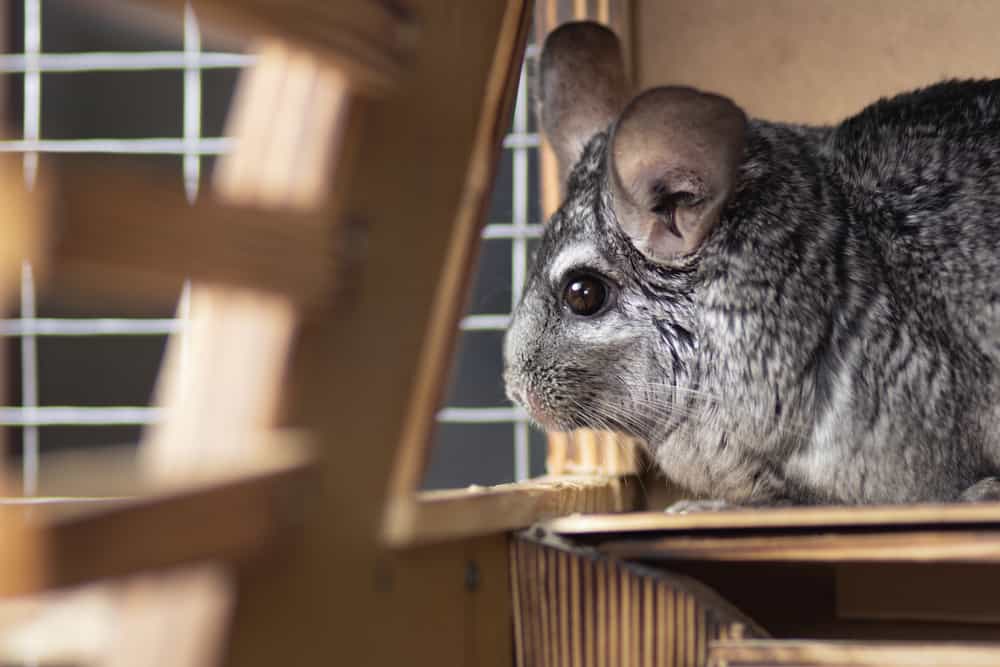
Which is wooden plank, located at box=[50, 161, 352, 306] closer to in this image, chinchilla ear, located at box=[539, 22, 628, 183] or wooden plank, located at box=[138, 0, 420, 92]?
wooden plank, located at box=[138, 0, 420, 92]

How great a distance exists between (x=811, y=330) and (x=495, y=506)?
0.44 meters

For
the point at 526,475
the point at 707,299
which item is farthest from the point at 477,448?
the point at 707,299

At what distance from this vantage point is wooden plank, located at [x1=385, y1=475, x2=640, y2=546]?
0.67 m

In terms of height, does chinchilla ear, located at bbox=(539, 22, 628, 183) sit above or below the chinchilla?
above

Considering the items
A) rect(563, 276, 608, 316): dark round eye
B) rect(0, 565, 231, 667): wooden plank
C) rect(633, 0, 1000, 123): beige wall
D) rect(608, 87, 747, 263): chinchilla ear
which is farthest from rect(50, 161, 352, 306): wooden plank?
rect(633, 0, 1000, 123): beige wall

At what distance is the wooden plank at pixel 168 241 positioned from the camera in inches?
16.4

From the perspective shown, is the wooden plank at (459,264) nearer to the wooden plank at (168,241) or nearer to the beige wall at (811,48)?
the wooden plank at (168,241)

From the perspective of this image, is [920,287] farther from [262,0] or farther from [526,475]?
[262,0]

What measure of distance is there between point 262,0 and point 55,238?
6.3 inches

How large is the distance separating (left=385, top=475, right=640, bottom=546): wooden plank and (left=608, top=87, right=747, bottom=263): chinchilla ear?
0.29 meters

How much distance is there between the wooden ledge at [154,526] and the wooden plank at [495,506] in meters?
0.11

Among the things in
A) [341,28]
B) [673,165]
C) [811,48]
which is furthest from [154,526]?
[811,48]

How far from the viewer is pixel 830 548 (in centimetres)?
96

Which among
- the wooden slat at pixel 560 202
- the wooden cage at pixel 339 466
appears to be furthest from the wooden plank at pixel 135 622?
the wooden slat at pixel 560 202
